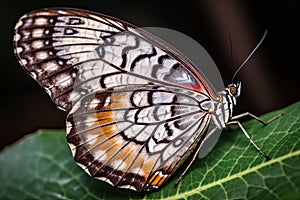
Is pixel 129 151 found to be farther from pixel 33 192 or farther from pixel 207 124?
pixel 33 192

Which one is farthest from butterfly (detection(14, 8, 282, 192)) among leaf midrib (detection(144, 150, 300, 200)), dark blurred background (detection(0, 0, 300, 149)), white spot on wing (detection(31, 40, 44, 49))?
dark blurred background (detection(0, 0, 300, 149))

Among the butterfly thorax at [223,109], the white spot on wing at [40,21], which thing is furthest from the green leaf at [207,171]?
the white spot on wing at [40,21]

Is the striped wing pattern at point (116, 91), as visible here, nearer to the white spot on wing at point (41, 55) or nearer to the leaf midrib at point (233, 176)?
the white spot on wing at point (41, 55)

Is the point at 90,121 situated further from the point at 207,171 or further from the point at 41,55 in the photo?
the point at 207,171

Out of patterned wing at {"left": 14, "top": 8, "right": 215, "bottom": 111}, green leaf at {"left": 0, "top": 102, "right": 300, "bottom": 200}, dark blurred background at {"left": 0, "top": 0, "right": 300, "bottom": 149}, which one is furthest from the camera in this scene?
dark blurred background at {"left": 0, "top": 0, "right": 300, "bottom": 149}

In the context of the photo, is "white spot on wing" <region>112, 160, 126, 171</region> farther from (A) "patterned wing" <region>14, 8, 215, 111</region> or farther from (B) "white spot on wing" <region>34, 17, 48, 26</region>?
(B) "white spot on wing" <region>34, 17, 48, 26</region>

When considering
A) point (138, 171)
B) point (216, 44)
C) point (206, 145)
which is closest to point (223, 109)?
point (206, 145)
